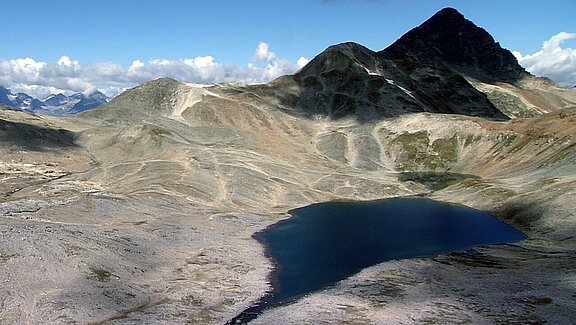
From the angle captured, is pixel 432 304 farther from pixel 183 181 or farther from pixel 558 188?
pixel 183 181

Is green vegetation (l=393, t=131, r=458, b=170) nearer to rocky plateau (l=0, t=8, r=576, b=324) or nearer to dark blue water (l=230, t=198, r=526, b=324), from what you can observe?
rocky plateau (l=0, t=8, r=576, b=324)

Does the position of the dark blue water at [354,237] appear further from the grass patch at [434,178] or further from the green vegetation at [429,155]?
the green vegetation at [429,155]

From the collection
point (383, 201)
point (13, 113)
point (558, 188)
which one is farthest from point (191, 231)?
point (13, 113)

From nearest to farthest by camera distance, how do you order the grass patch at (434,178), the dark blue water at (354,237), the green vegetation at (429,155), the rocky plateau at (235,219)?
the rocky plateau at (235,219)
the dark blue water at (354,237)
the grass patch at (434,178)
the green vegetation at (429,155)

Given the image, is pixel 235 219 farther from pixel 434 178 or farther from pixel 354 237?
pixel 434 178

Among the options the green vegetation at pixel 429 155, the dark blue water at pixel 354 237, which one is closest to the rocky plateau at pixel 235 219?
the green vegetation at pixel 429 155

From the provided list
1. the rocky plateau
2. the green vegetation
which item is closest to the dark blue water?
the rocky plateau

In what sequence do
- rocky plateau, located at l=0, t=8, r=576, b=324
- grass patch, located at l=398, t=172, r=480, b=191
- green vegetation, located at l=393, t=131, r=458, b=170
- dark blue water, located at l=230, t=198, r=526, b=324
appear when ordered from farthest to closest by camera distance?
1. green vegetation, located at l=393, t=131, r=458, b=170
2. grass patch, located at l=398, t=172, r=480, b=191
3. dark blue water, located at l=230, t=198, r=526, b=324
4. rocky plateau, located at l=0, t=8, r=576, b=324

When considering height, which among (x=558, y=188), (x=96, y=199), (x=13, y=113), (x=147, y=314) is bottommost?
(x=147, y=314)
